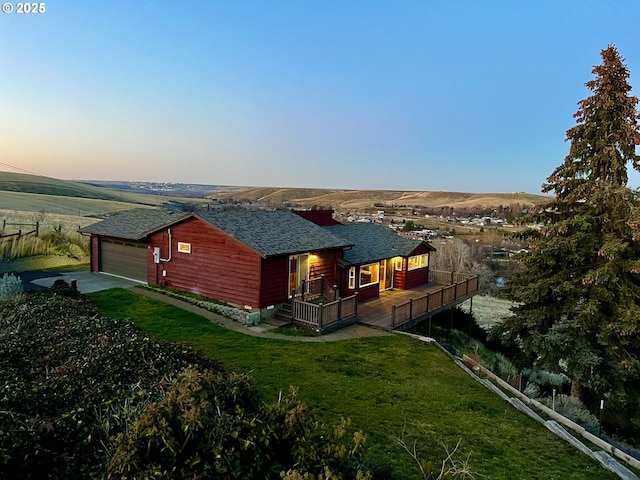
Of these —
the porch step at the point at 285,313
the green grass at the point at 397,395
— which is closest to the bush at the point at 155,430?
the green grass at the point at 397,395

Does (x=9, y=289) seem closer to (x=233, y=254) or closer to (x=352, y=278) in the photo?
(x=233, y=254)

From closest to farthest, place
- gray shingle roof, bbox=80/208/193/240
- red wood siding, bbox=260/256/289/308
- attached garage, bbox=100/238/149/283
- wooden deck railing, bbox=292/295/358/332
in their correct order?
1. wooden deck railing, bbox=292/295/358/332
2. red wood siding, bbox=260/256/289/308
3. attached garage, bbox=100/238/149/283
4. gray shingle roof, bbox=80/208/193/240

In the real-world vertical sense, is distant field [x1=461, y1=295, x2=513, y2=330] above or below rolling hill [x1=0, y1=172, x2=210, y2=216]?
below

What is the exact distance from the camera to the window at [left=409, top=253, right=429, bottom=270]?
2309cm

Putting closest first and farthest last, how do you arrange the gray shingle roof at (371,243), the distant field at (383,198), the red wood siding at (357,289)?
the red wood siding at (357,289) → the gray shingle roof at (371,243) → the distant field at (383,198)

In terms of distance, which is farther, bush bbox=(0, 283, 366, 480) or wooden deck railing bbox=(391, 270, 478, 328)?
wooden deck railing bbox=(391, 270, 478, 328)

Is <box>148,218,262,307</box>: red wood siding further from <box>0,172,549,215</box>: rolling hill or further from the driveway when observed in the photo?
<box>0,172,549,215</box>: rolling hill

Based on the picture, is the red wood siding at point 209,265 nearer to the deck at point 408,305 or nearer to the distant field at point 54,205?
the deck at point 408,305

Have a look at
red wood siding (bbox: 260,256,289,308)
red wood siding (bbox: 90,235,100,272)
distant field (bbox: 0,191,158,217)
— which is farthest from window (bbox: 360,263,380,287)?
distant field (bbox: 0,191,158,217)

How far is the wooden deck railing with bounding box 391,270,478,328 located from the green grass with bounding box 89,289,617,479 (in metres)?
1.73

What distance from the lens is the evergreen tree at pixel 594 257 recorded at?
12.4 metres

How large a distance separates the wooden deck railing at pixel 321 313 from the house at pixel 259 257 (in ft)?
0.14

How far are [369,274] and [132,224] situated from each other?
13396 millimetres

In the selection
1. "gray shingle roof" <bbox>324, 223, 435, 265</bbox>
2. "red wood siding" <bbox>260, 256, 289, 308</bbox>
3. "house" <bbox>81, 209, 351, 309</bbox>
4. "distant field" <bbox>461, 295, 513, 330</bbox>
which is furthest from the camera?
"distant field" <bbox>461, 295, 513, 330</bbox>
